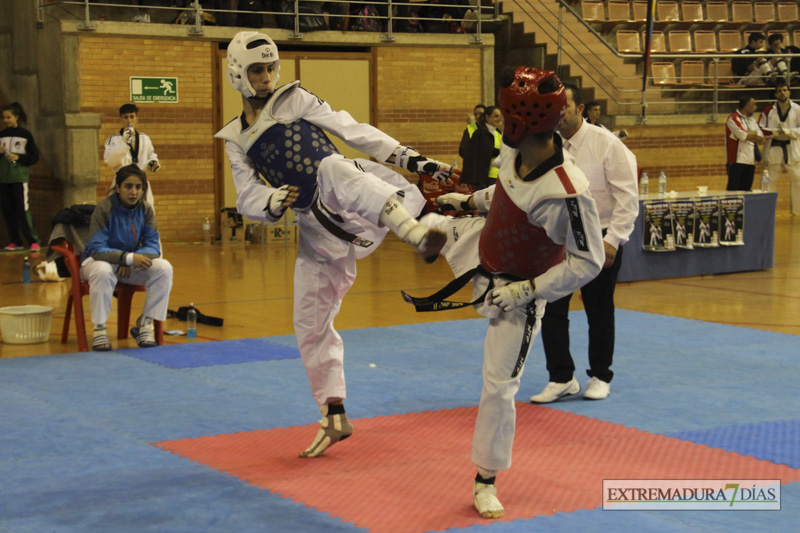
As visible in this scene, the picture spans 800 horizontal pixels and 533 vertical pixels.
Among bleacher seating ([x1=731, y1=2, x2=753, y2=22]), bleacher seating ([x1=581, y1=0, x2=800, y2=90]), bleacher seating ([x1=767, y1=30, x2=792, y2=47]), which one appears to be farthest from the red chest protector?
bleacher seating ([x1=731, y1=2, x2=753, y2=22])

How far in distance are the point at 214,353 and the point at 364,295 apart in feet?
10.8

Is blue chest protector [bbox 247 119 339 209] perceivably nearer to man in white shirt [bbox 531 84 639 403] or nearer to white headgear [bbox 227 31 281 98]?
white headgear [bbox 227 31 281 98]

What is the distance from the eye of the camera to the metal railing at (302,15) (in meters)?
15.8

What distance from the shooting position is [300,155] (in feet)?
16.1

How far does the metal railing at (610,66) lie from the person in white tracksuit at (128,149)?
391 inches

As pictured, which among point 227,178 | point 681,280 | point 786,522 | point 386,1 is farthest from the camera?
point 386,1

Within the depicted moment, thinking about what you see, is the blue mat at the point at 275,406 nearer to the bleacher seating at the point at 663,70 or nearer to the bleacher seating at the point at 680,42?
the bleacher seating at the point at 663,70

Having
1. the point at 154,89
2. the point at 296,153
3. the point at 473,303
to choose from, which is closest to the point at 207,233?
the point at 154,89

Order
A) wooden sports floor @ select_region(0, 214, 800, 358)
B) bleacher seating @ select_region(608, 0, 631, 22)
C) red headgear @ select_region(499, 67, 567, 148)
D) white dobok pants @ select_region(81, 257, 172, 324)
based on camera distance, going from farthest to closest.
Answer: bleacher seating @ select_region(608, 0, 631, 22) → wooden sports floor @ select_region(0, 214, 800, 358) → white dobok pants @ select_region(81, 257, 172, 324) → red headgear @ select_region(499, 67, 567, 148)

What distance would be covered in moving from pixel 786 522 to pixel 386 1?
1567cm

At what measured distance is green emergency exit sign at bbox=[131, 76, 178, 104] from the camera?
52.4ft

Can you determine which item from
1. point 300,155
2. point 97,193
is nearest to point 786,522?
point 300,155

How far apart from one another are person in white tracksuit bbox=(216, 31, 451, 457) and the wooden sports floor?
3.62 m

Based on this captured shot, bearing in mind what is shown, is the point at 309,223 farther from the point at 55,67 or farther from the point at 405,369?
the point at 55,67
